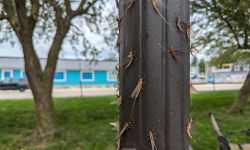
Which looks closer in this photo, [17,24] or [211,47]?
[17,24]

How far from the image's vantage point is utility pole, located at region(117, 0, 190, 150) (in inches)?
57.2

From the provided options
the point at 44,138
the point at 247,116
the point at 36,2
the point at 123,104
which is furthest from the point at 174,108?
the point at 247,116

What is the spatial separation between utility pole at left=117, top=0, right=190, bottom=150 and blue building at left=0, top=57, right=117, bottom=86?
4497cm

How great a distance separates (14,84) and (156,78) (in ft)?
137

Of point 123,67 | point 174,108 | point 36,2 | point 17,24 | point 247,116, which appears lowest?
point 247,116

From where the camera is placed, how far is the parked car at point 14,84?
4162cm

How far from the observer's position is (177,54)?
1479mm

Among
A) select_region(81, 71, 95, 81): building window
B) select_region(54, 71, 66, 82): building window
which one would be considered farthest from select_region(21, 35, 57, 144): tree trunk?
select_region(81, 71, 95, 81): building window

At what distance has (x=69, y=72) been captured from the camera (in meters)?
52.1

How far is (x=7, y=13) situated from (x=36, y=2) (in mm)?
1110

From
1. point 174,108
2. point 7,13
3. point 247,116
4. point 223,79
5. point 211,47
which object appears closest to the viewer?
point 174,108

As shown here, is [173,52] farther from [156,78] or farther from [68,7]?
[68,7]

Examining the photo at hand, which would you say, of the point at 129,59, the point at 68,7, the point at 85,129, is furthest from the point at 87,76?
the point at 129,59

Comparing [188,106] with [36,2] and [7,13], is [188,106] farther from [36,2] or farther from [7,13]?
[36,2]
